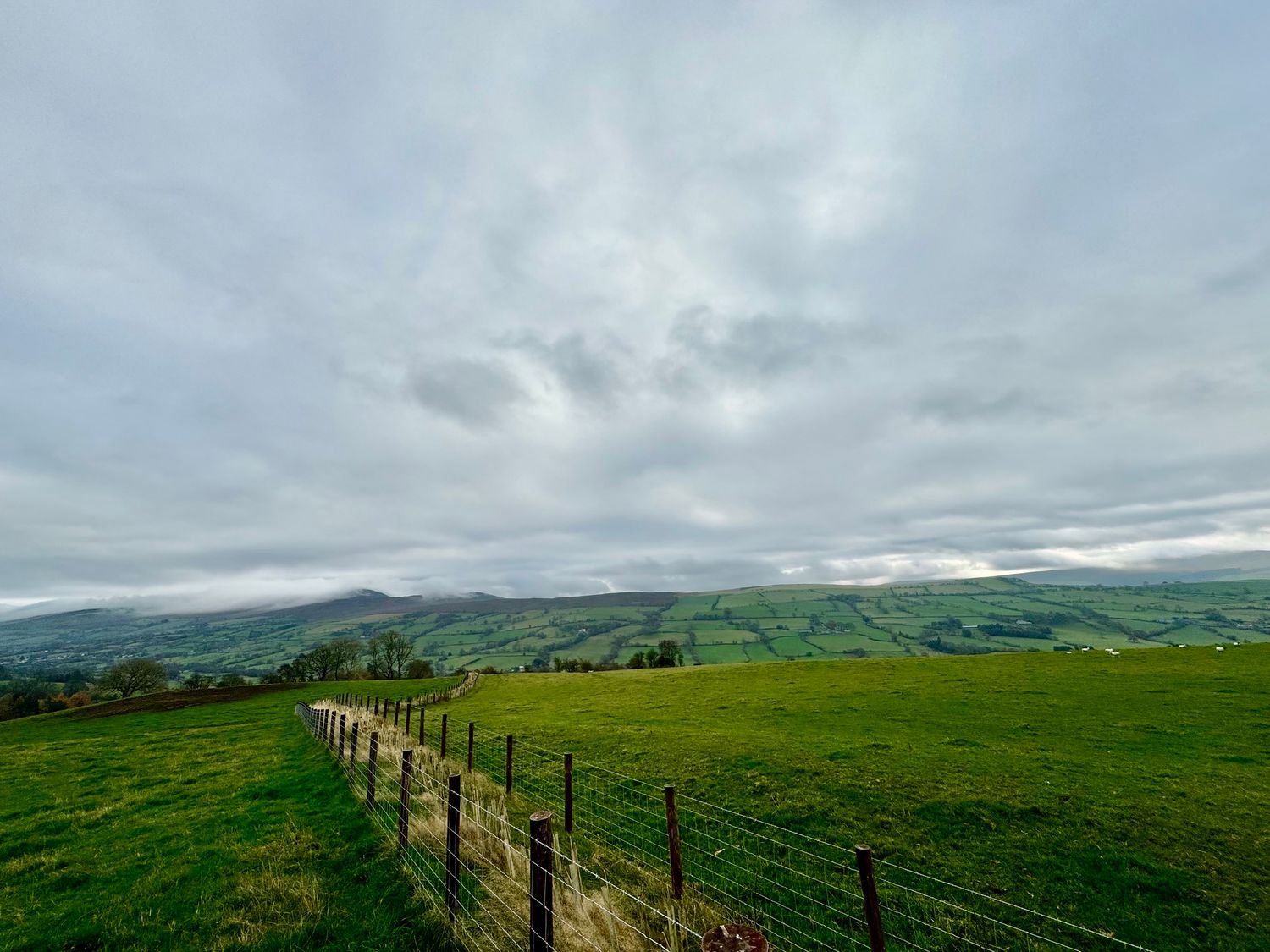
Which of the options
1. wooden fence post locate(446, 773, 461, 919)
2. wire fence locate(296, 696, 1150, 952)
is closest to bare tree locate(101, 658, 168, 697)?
wire fence locate(296, 696, 1150, 952)

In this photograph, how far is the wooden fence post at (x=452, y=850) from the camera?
675 cm

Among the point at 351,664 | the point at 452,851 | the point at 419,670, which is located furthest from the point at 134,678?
the point at 452,851

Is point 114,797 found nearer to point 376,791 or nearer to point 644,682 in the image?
point 376,791

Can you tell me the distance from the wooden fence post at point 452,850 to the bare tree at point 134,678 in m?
99.9

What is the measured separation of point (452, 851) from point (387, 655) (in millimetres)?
97715

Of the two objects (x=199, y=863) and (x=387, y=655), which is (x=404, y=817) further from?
(x=387, y=655)

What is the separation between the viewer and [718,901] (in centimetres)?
782

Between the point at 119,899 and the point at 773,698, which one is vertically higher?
the point at 119,899

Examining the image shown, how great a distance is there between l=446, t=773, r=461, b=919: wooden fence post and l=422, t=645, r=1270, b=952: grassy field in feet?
24.6

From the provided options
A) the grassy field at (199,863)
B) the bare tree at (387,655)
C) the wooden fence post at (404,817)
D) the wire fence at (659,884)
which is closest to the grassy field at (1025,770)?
the wire fence at (659,884)

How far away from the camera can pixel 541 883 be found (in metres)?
5.25

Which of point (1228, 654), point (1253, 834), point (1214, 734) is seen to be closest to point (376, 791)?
point (1253, 834)

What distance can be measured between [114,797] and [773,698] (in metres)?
28.4

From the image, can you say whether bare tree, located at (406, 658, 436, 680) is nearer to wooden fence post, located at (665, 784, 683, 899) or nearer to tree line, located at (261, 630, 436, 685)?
tree line, located at (261, 630, 436, 685)
